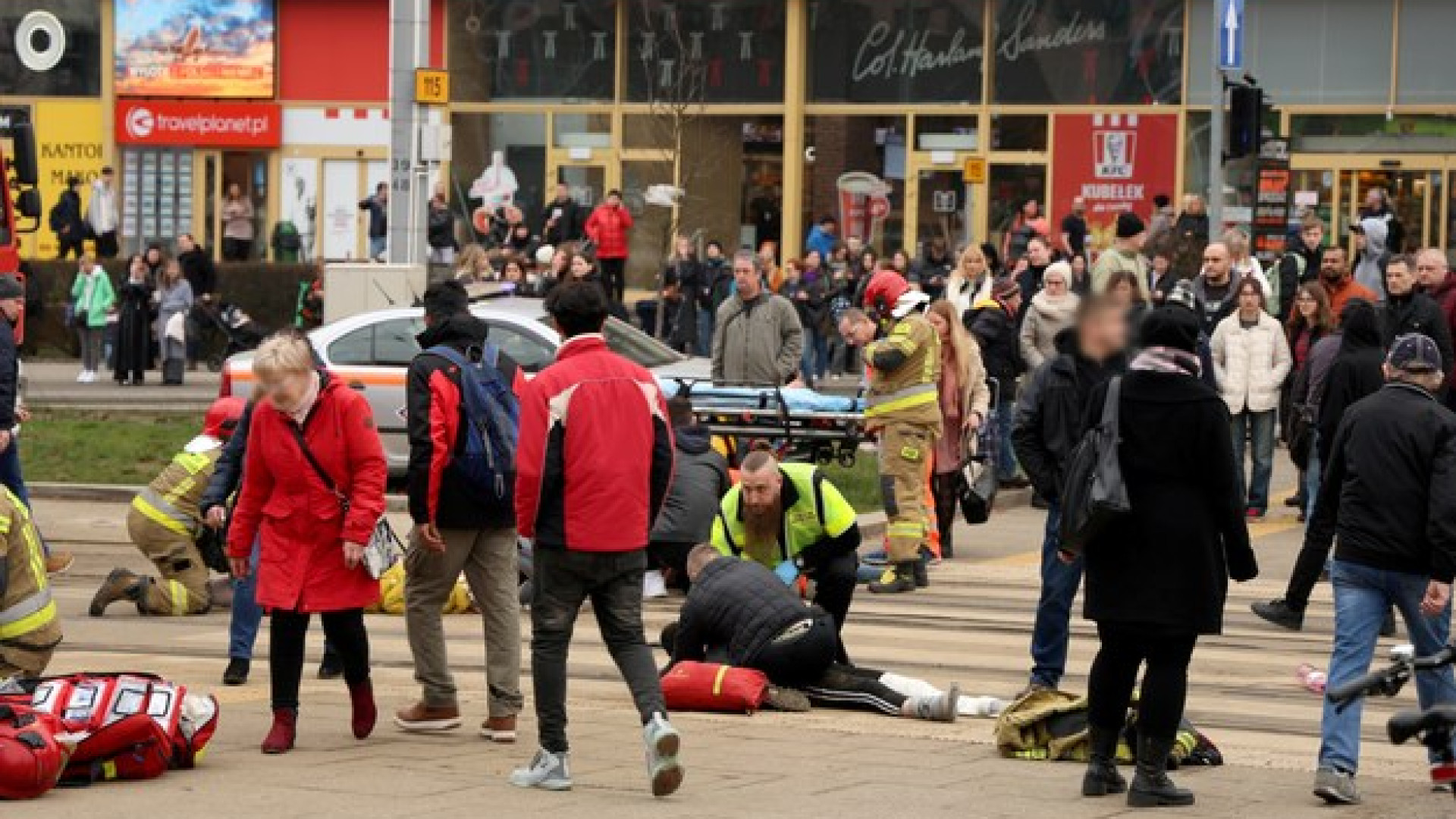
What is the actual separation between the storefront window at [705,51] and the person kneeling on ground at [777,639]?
3392 centimetres

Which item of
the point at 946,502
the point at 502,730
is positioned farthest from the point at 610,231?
the point at 502,730

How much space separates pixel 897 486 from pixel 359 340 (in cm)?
683

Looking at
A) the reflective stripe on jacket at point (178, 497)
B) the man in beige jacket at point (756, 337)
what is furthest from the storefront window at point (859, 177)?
the reflective stripe on jacket at point (178, 497)

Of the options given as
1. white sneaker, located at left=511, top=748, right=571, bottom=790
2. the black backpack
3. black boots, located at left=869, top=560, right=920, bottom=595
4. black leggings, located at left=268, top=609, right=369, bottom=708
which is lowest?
black boots, located at left=869, top=560, right=920, bottom=595

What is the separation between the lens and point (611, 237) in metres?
37.8

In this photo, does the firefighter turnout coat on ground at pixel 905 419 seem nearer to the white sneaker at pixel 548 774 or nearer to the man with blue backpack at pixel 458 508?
the man with blue backpack at pixel 458 508

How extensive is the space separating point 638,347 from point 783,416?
11.7ft

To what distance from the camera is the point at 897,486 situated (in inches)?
655

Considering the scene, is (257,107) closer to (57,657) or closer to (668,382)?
(668,382)

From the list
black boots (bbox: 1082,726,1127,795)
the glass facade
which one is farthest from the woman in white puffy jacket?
the glass facade

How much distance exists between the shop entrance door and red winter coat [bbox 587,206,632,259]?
40.5ft

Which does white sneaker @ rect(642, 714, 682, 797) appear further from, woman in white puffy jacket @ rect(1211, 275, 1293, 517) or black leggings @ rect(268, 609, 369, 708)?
woman in white puffy jacket @ rect(1211, 275, 1293, 517)

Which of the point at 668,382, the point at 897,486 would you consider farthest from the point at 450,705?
the point at 668,382

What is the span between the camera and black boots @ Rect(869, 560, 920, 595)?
16.8m
